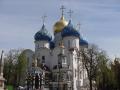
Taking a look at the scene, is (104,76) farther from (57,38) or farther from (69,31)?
(57,38)

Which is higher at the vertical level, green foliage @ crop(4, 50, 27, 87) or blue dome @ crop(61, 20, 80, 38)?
blue dome @ crop(61, 20, 80, 38)

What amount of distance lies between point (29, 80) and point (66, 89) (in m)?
10.5

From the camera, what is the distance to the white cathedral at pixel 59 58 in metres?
63.5

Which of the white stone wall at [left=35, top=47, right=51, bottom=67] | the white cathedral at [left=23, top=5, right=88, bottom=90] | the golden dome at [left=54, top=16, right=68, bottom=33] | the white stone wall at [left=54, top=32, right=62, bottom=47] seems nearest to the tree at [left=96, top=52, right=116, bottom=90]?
the white cathedral at [left=23, top=5, right=88, bottom=90]

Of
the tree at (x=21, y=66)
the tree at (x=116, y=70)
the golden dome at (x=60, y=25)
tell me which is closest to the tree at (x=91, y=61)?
the tree at (x=116, y=70)

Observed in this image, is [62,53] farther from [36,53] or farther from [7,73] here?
[7,73]

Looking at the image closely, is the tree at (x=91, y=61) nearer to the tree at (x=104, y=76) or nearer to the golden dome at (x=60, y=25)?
the tree at (x=104, y=76)

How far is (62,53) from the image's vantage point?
66.1m

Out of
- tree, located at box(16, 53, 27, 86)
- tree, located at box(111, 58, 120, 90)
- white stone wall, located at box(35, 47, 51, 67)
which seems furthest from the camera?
white stone wall, located at box(35, 47, 51, 67)

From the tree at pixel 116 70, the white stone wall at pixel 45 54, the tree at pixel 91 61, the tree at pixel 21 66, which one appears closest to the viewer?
the tree at pixel 91 61

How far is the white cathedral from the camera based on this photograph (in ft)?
208

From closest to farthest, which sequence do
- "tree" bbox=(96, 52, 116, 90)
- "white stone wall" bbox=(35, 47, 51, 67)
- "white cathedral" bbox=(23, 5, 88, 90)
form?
"tree" bbox=(96, 52, 116, 90) < "white cathedral" bbox=(23, 5, 88, 90) < "white stone wall" bbox=(35, 47, 51, 67)

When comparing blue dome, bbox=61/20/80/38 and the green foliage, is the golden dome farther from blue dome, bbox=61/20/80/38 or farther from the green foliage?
the green foliage

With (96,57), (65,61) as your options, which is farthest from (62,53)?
(96,57)
